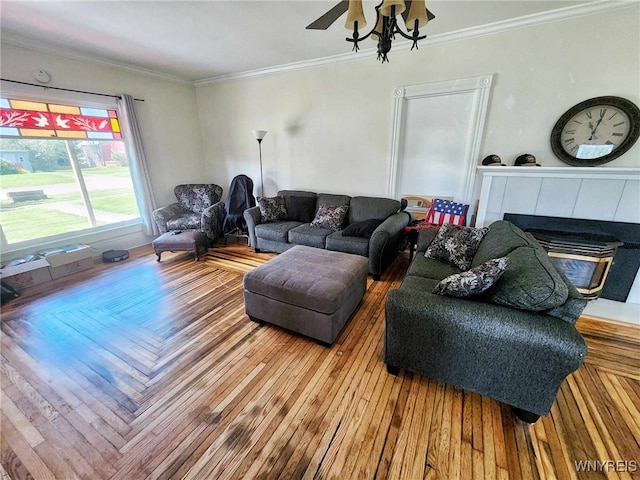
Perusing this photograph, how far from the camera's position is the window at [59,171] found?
9.91 feet

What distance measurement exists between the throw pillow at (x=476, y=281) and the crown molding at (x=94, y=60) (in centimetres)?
495

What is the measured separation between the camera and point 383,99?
3.36 m

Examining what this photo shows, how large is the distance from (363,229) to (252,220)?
1.67 meters

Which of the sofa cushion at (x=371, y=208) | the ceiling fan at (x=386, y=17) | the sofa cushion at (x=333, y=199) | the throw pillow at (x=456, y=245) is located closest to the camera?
the ceiling fan at (x=386, y=17)

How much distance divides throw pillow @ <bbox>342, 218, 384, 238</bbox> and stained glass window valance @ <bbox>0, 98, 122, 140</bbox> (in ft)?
12.6

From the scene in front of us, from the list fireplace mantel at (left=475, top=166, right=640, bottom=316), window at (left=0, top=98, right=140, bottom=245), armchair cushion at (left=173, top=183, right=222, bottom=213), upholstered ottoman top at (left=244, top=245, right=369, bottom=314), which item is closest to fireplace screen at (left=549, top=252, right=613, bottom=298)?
fireplace mantel at (left=475, top=166, right=640, bottom=316)

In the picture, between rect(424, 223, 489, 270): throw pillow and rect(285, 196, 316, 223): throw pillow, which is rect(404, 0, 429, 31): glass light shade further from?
A: rect(285, 196, 316, 223): throw pillow

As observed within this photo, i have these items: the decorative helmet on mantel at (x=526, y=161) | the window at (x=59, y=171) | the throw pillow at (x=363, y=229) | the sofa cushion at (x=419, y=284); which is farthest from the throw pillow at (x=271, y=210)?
the decorative helmet on mantel at (x=526, y=161)

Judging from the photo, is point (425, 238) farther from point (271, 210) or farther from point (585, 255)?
point (271, 210)

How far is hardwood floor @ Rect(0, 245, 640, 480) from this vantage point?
4.03 feet

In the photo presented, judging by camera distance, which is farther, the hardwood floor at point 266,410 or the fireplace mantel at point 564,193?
the fireplace mantel at point 564,193

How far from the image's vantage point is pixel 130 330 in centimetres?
219

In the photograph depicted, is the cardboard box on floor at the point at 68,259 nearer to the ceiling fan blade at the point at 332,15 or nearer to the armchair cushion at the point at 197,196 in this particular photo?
the armchair cushion at the point at 197,196

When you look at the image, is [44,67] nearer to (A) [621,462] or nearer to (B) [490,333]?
(B) [490,333]
